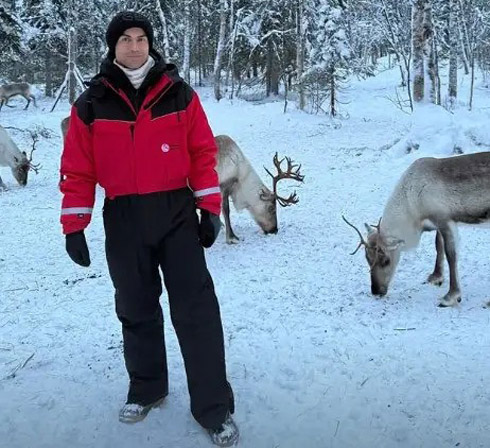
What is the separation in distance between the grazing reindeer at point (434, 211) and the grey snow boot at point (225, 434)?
2.92 meters

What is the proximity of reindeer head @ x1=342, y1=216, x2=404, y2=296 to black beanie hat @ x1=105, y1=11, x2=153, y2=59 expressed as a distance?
3.29m

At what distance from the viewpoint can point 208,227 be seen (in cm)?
339

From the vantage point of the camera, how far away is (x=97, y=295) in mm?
6023

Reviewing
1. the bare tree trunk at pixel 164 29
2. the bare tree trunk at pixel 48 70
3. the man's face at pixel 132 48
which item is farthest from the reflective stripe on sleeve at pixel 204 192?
the bare tree trunk at pixel 48 70

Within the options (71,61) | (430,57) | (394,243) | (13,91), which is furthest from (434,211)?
(13,91)

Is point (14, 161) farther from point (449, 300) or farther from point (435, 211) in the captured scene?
point (449, 300)

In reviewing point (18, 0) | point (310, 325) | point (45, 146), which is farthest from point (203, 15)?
point (310, 325)

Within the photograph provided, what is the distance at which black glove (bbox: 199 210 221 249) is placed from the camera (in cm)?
339

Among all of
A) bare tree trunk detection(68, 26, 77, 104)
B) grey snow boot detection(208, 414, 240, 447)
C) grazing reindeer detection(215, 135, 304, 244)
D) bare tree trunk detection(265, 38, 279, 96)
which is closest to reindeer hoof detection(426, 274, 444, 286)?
grazing reindeer detection(215, 135, 304, 244)

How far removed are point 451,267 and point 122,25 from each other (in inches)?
157

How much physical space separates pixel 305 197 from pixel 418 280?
16.1 ft

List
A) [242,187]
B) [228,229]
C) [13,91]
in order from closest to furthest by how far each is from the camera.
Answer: [228,229] < [242,187] < [13,91]

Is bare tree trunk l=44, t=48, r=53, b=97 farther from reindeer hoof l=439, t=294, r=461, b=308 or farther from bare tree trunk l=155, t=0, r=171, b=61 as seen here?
reindeer hoof l=439, t=294, r=461, b=308

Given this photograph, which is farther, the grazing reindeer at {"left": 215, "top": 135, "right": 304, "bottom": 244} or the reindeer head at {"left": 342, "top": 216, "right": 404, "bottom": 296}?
the grazing reindeer at {"left": 215, "top": 135, "right": 304, "bottom": 244}
